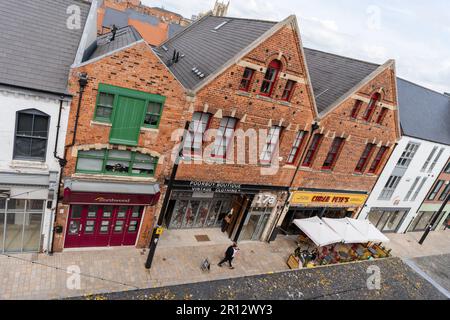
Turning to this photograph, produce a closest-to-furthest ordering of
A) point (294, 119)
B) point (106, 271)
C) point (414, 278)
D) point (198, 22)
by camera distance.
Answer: point (106, 271) → point (294, 119) → point (414, 278) → point (198, 22)

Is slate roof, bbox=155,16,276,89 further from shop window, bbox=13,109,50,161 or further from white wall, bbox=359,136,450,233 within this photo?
white wall, bbox=359,136,450,233

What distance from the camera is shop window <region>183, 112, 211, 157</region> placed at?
48.3 feet

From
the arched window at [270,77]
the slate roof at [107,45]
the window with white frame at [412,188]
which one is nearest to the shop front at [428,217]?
the window with white frame at [412,188]

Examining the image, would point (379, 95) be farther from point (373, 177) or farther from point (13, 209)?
point (13, 209)

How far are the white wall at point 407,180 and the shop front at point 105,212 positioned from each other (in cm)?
1624

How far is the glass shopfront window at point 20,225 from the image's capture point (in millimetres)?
12648

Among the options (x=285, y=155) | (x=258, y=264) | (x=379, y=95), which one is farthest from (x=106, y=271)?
(x=379, y=95)

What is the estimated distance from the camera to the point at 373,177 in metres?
21.3

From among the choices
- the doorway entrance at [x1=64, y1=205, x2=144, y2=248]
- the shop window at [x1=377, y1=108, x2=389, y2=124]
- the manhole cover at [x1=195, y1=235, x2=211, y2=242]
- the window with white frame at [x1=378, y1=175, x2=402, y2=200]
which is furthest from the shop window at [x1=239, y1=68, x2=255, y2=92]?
the window with white frame at [x1=378, y1=175, x2=402, y2=200]

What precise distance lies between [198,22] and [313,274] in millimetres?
20863

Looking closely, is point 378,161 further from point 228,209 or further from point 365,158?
point 228,209

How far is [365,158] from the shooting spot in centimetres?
2052

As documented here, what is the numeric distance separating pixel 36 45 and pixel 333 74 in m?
16.4

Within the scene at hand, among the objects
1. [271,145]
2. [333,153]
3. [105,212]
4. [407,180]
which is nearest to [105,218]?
[105,212]
